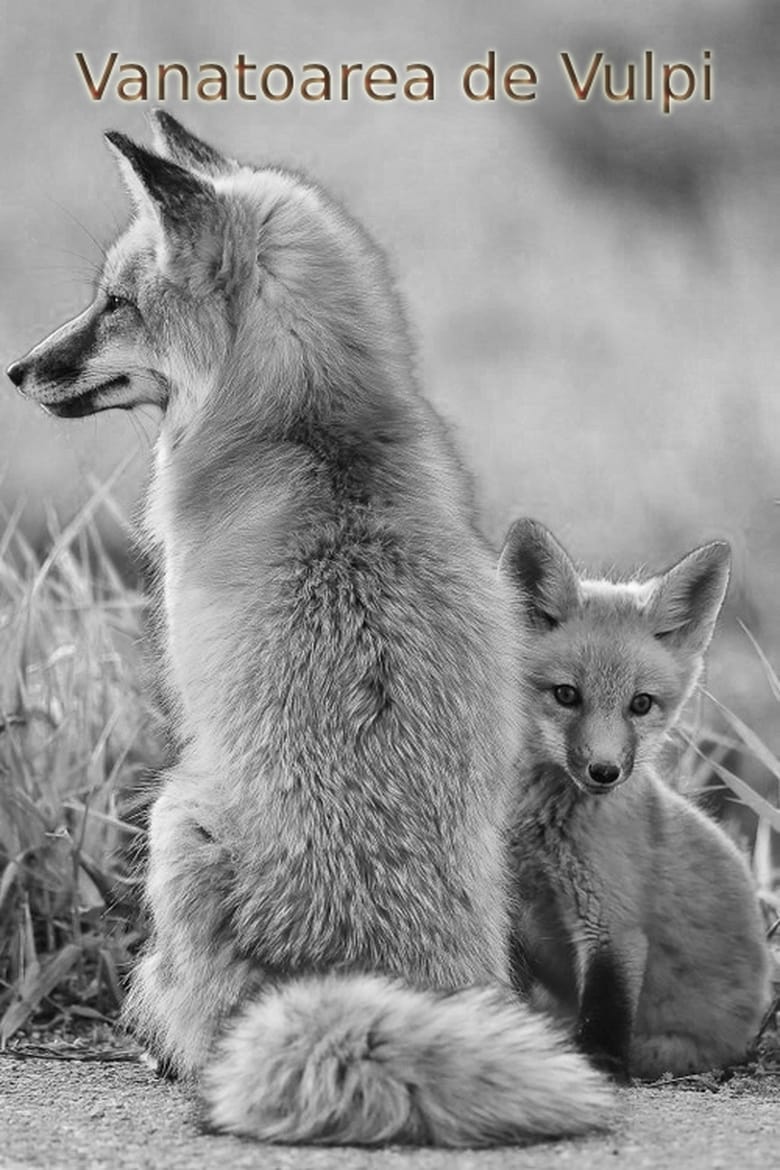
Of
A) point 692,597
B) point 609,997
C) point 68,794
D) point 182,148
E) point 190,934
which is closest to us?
point 190,934

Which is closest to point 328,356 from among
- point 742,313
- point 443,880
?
point 443,880

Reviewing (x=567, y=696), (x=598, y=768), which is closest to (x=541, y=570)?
(x=567, y=696)

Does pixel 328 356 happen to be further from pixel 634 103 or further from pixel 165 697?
pixel 634 103

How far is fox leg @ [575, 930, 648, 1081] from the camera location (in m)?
3.75

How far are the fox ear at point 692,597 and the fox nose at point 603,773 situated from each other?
0.50 meters

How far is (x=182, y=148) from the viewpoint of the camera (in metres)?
4.09

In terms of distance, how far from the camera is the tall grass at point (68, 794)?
183 inches

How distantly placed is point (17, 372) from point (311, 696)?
1.09 m

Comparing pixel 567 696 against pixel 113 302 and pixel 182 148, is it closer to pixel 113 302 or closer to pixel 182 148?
pixel 113 302

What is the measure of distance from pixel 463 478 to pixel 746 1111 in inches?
57.5

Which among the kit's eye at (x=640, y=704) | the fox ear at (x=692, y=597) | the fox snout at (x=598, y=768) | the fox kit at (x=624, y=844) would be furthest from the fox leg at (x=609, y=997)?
the fox ear at (x=692, y=597)

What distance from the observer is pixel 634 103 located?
36.4ft

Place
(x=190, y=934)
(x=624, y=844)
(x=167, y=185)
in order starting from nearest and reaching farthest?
(x=190, y=934) < (x=167, y=185) < (x=624, y=844)

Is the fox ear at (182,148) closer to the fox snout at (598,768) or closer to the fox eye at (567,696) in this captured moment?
the fox eye at (567,696)
